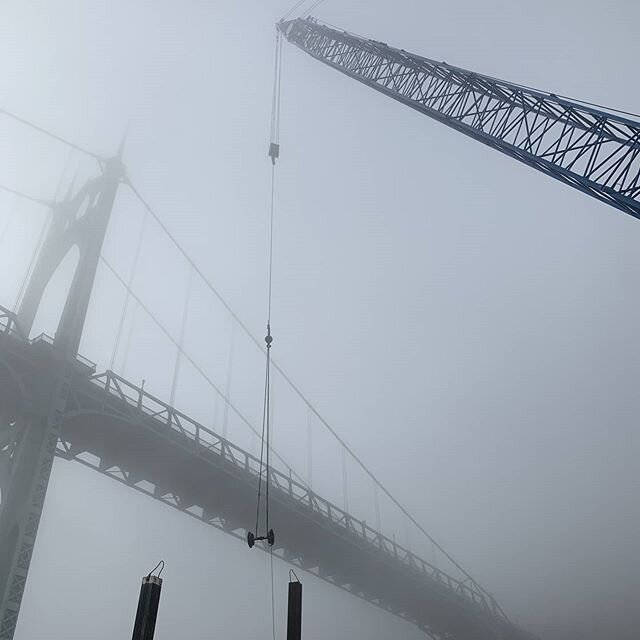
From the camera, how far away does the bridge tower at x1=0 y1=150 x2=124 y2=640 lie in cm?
1984

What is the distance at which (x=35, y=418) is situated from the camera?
22.4m

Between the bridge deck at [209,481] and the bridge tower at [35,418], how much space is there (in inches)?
30.1

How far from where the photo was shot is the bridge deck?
83.8 feet

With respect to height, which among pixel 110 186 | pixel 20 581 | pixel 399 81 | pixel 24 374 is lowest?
pixel 20 581

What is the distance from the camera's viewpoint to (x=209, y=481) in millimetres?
31891

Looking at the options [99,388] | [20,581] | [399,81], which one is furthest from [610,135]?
[20,581]

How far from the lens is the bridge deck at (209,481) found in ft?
83.8

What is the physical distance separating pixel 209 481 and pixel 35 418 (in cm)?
1141

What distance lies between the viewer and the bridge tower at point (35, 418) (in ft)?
65.1

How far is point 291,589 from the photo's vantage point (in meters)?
15.0

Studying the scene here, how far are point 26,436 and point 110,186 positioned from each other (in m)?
15.0

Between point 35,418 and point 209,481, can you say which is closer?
point 35,418

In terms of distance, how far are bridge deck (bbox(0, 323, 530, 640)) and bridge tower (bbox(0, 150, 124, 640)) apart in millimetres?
765

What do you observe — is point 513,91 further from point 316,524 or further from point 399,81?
point 316,524
